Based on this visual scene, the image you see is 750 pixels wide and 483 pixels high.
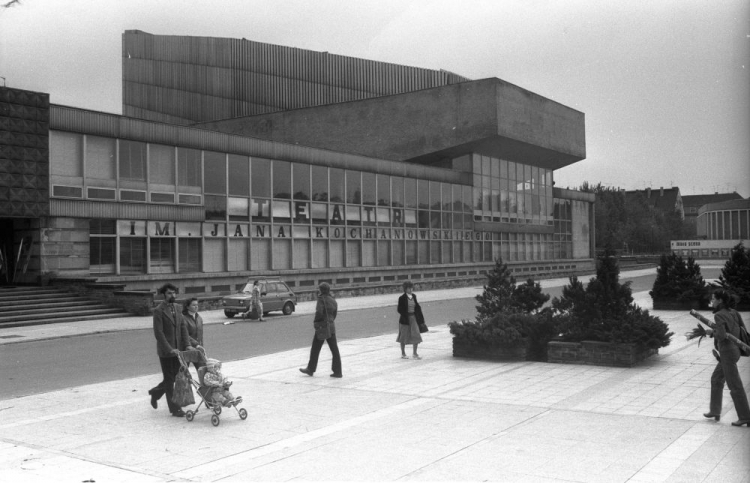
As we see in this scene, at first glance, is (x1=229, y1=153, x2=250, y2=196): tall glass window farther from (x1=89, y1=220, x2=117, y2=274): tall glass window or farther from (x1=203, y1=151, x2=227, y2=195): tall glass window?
(x1=89, y1=220, x2=117, y2=274): tall glass window

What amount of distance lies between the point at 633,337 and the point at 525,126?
44.3 m

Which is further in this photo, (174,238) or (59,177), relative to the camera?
(174,238)

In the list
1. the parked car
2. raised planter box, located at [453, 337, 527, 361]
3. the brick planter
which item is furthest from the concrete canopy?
the brick planter

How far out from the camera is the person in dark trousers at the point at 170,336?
32.9 ft

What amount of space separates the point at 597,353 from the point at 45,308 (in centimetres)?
2023

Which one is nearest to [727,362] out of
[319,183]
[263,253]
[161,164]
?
[161,164]

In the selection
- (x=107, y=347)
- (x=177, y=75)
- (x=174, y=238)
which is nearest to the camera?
(x=107, y=347)

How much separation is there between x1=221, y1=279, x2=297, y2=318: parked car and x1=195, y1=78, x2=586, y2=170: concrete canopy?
26784mm

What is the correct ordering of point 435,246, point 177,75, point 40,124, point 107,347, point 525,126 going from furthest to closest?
point 177,75 < point 525,126 < point 435,246 < point 40,124 < point 107,347

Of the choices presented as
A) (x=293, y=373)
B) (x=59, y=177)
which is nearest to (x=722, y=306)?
(x=293, y=373)

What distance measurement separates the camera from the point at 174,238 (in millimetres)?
32938

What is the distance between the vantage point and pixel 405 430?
8.91 meters

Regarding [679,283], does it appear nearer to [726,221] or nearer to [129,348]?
[726,221]

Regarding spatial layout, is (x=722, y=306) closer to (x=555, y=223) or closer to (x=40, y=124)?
(x=40, y=124)
